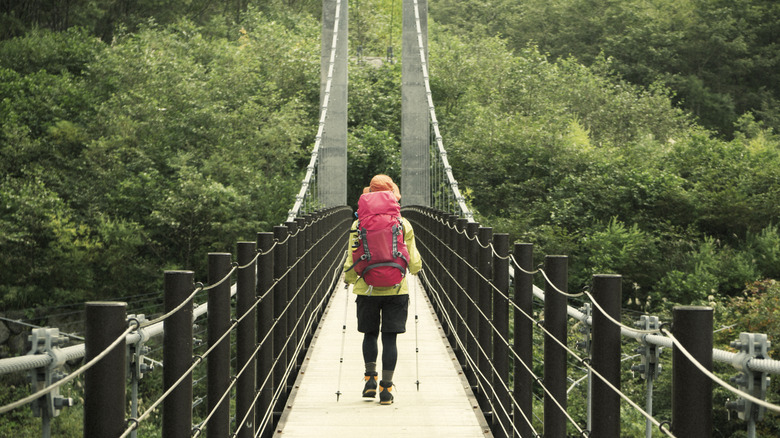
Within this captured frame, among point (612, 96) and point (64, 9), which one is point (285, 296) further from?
point (64, 9)

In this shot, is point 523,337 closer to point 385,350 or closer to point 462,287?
point 385,350

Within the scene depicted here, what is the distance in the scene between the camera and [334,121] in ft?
54.2

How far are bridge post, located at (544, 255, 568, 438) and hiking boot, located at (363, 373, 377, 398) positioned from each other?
176 centimetres

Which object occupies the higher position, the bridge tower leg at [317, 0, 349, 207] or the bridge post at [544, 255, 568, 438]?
the bridge tower leg at [317, 0, 349, 207]

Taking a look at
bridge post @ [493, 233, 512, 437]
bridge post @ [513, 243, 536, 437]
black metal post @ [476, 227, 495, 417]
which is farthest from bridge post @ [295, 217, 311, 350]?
bridge post @ [513, 243, 536, 437]

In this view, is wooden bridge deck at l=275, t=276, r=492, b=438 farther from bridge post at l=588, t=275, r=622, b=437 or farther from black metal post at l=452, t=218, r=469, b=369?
bridge post at l=588, t=275, r=622, b=437

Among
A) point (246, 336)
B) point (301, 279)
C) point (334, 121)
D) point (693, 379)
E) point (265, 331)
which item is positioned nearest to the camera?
point (693, 379)

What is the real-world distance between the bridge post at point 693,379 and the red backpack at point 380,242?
96.8 inches

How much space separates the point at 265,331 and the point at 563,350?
1.38 meters

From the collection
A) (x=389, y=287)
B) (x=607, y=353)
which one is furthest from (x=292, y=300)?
(x=607, y=353)

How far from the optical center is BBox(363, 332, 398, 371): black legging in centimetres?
420

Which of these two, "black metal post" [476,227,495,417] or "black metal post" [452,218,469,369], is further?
"black metal post" [452,218,469,369]

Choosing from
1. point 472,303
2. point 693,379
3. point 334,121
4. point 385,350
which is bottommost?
point 385,350

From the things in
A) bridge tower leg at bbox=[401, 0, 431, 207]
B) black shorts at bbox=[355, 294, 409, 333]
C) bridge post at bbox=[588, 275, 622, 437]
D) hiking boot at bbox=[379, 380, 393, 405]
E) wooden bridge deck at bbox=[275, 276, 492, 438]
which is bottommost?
wooden bridge deck at bbox=[275, 276, 492, 438]
